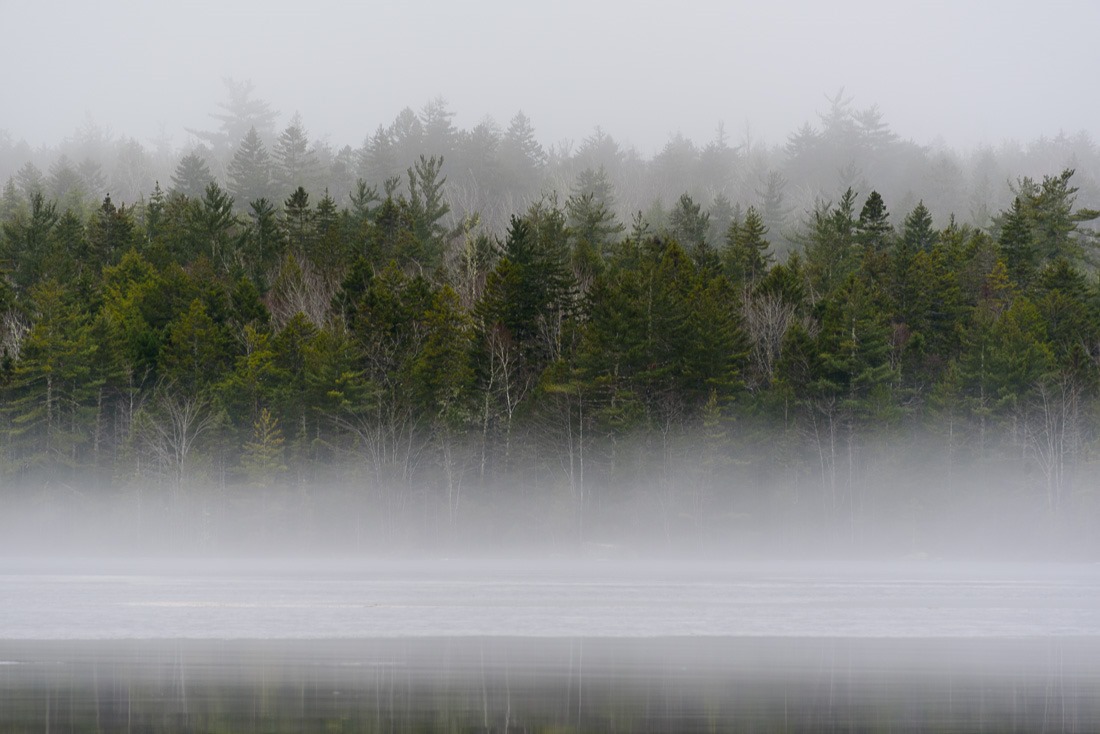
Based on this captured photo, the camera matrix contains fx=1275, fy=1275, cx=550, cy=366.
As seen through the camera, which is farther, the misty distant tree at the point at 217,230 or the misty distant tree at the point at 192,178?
the misty distant tree at the point at 192,178

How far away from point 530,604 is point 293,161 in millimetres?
101299

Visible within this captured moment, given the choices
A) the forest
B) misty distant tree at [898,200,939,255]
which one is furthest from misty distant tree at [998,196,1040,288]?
misty distant tree at [898,200,939,255]

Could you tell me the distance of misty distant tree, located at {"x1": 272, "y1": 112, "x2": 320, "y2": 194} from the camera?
124375 mm

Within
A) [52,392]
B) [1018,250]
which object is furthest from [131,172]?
[1018,250]

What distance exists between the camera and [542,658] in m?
20.2

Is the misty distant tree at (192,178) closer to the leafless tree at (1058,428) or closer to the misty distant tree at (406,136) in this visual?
the misty distant tree at (406,136)

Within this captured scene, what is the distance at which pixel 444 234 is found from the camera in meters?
105

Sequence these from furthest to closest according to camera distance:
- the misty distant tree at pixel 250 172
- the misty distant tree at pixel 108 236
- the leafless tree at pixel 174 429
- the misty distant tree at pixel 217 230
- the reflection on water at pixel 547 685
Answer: the misty distant tree at pixel 250 172 → the misty distant tree at pixel 108 236 → the misty distant tree at pixel 217 230 → the leafless tree at pixel 174 429 → the reflection on water at pixel 547 685

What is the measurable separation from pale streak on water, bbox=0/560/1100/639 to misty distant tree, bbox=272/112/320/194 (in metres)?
77.1

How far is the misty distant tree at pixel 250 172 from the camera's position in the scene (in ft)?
393

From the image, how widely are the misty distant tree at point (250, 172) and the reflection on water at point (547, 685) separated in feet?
335

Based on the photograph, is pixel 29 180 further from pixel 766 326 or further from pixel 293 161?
pixel 766 326

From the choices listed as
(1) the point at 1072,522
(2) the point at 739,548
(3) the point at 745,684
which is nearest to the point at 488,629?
(3) the point at 745,684

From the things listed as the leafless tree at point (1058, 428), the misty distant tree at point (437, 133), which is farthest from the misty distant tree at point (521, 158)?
the leafless tree at point (1058, 428)
